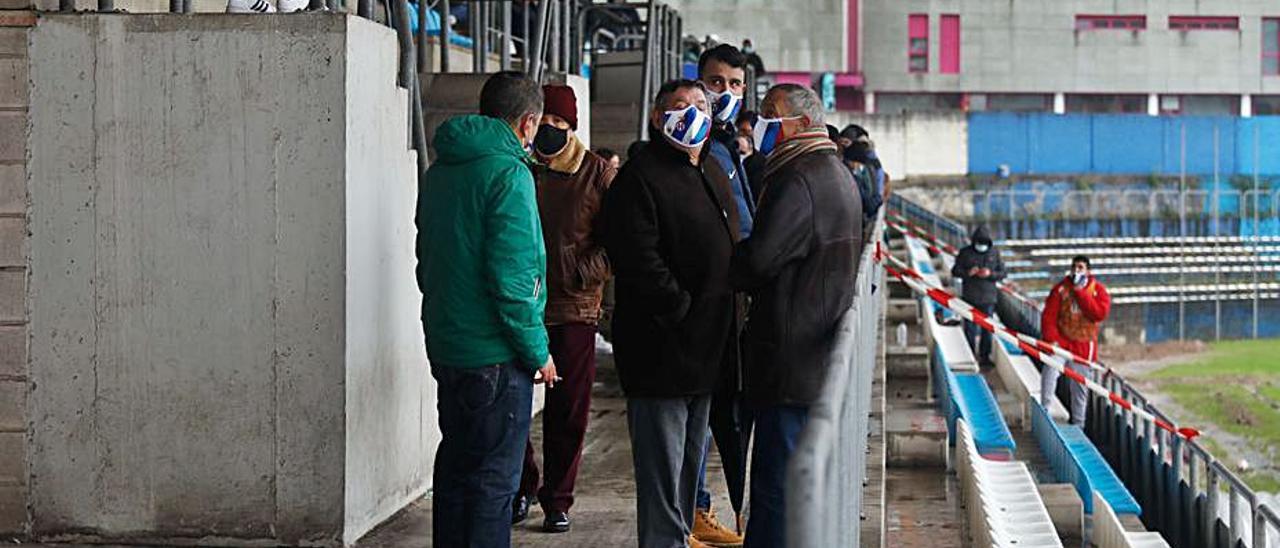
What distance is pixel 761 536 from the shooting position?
17.9 feet

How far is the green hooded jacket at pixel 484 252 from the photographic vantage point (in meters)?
5.61

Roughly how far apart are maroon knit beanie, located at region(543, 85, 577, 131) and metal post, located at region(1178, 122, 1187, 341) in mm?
36459

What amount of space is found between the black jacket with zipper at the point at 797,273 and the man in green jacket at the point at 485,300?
2.11ft

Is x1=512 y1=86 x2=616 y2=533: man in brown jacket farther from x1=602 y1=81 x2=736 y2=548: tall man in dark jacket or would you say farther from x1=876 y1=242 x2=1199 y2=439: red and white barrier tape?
x1=876 y1=242 x2=1199 y2=439: red and white barrier tape

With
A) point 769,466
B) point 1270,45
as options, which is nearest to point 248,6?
point 769,466

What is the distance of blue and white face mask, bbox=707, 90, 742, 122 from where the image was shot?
273 inches

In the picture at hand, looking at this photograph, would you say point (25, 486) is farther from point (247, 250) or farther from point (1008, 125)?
point (1008, 125)

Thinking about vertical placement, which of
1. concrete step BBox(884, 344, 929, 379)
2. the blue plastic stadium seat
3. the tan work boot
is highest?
concrete step BBox(884, 344, 929, 379)

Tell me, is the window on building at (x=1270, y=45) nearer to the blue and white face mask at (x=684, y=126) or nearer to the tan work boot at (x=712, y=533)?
the tan work boot at (x=712, y=533)

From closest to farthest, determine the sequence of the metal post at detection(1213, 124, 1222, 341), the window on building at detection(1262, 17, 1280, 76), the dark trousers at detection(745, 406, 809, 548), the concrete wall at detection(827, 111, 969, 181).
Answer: the dark trousers at detection(745, 406, 809, 548)
the metal post at detection(1213, 124, 1222, 341)
the concrete wall at detection(827, 111, 969, 181)
the window on building at detection(1262, 17, 1280, 76)

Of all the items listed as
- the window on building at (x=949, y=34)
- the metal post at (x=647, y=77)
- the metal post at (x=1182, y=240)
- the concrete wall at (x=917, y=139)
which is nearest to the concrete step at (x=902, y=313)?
the metal post at (x=647, y=77)

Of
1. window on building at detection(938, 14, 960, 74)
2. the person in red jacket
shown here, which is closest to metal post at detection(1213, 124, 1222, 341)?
window on building at detection(938, 14, 960, 74)

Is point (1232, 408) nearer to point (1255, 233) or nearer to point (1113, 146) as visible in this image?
point (1255, 233)

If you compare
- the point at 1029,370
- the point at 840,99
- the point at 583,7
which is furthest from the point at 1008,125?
the point at 583,7
